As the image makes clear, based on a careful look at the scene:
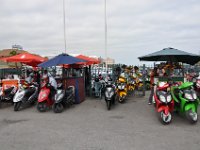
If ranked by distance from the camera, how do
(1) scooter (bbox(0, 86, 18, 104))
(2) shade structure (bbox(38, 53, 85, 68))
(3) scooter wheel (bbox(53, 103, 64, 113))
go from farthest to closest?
(1) scooter (bbox(0, 86, 18, 104)) < (2) shade structure (bbox(38, 53, 85, 68)) < (3) scooter wheel (bbox(53, 103, 64, 113))

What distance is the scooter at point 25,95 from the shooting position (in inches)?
355

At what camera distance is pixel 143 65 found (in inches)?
510

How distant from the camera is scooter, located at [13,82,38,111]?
9.02 meters

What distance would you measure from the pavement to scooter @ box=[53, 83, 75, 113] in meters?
0.26

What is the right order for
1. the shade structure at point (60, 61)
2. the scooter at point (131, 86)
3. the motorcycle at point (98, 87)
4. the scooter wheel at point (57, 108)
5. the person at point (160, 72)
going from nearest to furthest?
the scooter wheel at point (57, 108), the shade structure at point (60, 61), the person at point (160, 72), the scooter at point (131, 86), the motorcycle at point (98, 87)

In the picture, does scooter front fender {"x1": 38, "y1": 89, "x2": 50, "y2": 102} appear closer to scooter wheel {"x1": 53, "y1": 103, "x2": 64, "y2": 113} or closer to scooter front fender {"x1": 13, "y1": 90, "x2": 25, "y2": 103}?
scooter wheel {"x1": 53, "y1": 103, "x2": 64, "y2": 113}

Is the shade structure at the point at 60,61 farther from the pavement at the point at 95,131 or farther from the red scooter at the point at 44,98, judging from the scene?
the pavement at the point at 95,131

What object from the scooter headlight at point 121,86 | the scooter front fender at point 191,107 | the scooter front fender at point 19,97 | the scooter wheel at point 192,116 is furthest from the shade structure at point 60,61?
the scooter wheel at point 192,116

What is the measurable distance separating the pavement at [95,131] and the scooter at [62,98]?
0.26 m

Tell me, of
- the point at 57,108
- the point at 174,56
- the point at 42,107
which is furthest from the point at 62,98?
the point at 174,56

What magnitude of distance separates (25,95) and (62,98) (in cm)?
177

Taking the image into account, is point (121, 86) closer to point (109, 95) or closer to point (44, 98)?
point (109, 95)

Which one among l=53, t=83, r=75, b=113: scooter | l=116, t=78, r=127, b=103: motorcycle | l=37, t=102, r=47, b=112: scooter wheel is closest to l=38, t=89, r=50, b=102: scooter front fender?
l=37, t=102, r=47, b=112: scooter wheel

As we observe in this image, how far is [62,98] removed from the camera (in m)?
8.66
